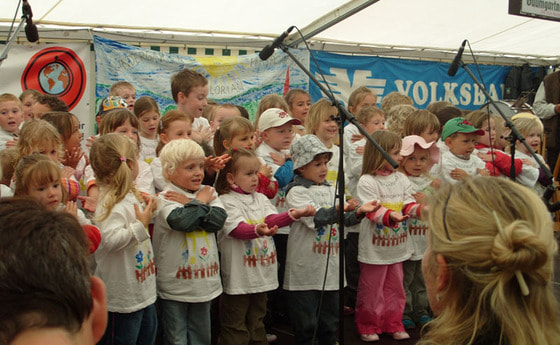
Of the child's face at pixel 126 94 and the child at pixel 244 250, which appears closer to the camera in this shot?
the child at pixel 244 250

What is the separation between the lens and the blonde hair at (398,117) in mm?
5062

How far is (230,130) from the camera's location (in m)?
3.96

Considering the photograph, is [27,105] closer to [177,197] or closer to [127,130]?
[127,130]

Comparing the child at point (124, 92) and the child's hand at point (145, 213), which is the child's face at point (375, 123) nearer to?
the child at point (124, 92)

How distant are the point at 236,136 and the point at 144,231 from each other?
120cm

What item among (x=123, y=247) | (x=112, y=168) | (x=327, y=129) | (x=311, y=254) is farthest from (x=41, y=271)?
(x=327, y=129)

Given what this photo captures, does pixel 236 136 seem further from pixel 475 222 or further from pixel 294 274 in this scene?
pixel 475 222

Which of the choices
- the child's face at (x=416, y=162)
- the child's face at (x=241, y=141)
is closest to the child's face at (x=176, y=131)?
the child's face at (x=241, y=141)

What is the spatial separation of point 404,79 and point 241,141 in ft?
18.1

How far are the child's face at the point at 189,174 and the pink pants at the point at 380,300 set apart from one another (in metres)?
1.50

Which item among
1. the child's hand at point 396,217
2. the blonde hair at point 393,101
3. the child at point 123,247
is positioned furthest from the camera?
the blonde hair at point 393,101

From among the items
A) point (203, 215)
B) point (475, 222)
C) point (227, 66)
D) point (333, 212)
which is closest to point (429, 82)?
point (227, 66)

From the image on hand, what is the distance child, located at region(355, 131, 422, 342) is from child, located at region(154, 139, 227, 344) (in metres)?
1.23

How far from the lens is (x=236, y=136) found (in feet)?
12.9
